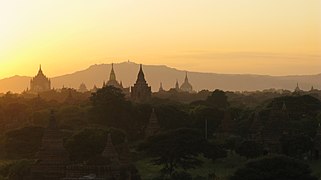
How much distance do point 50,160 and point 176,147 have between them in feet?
27.7

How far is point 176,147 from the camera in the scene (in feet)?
130

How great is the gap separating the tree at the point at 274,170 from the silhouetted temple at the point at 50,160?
11298 mm

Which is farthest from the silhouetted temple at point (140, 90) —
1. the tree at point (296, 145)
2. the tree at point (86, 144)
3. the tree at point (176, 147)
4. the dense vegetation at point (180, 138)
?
the tree at point (176, 147)

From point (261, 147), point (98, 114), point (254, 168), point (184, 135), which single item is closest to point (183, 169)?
point (184, 135)

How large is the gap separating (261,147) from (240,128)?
14.1 meters

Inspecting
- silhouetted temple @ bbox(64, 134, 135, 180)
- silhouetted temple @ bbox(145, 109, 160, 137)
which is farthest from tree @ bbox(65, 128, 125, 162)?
silhouetted temple @ bbox(145, 109, 160, 137)

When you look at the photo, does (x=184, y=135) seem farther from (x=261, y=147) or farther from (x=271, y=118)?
(x=271, y=118)

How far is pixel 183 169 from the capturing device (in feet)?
140

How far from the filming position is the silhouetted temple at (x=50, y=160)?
3550 cm

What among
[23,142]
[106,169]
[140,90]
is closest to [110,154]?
[106,169]

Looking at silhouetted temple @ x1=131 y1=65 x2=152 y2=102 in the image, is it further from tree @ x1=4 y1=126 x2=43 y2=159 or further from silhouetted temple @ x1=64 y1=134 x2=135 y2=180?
silhouetted temple @ x1=64 y1=134 x2=135 y2=180

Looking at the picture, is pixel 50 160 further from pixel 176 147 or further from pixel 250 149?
pixel 250 149

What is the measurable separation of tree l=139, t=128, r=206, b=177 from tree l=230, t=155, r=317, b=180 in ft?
34.9

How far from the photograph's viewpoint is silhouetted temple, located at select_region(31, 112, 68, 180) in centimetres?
3550
